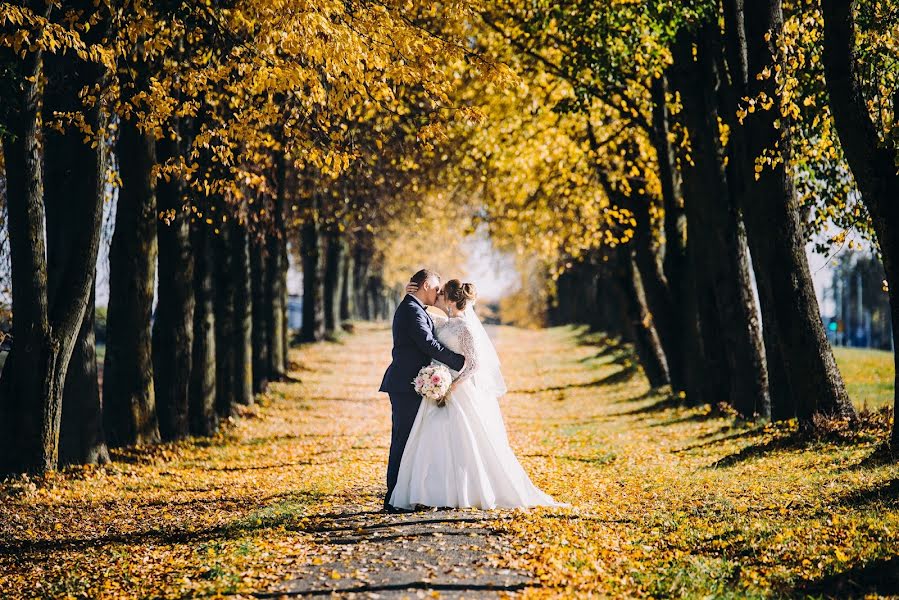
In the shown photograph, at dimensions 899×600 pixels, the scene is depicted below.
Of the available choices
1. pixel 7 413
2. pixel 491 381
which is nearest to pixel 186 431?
pixel 7 413

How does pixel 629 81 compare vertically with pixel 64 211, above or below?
above

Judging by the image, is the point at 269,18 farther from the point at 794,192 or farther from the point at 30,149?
the point at 794,192

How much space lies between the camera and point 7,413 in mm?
12508

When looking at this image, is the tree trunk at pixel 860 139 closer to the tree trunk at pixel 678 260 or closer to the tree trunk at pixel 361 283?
the tree trunk at pixel 678 260

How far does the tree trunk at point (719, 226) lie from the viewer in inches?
659

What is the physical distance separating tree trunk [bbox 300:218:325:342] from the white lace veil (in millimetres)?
20015

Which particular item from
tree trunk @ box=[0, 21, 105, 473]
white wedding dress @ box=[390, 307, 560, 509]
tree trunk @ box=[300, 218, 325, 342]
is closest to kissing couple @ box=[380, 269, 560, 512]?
white wedding dress @ box=[390, 307, 560, 509]

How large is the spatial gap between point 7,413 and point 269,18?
5.92 m

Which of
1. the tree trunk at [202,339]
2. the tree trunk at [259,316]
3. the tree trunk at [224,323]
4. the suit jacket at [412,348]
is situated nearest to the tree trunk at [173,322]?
the tree trunk at [202,339]

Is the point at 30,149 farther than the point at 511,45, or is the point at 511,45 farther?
the point at 511,45

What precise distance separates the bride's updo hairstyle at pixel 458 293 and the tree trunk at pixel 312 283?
20081 millimetres

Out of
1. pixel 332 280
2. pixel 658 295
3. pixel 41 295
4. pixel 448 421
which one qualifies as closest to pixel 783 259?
pixel 448 421

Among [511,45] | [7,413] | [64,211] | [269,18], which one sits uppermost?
[511,45]

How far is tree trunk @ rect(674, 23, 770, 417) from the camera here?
16.8 metres
